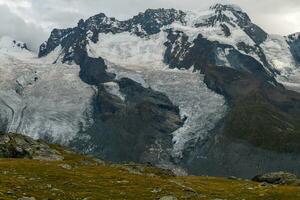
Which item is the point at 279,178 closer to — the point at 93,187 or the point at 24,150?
the point at 24,150

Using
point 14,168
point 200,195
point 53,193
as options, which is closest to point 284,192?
point 200,195

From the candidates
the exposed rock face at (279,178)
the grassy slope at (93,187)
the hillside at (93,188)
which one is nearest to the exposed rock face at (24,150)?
the hillside at (93,188)

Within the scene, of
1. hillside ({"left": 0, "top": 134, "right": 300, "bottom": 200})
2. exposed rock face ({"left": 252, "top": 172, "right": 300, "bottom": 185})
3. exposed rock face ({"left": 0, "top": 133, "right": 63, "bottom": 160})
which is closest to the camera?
hillside ({"left": 0, "top": 134, "right": 300, "bottom": 200})

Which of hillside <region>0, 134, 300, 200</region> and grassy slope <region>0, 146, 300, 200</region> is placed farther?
grassy slope <region>0, 146, 300, 200</region>

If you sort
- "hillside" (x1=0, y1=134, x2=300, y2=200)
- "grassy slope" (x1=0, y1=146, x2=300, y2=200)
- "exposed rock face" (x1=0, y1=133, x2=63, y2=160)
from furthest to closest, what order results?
"exposed rock face" (x1=0, y1=133, x2=63, y2=160) → "grassy slope" (x1=0, y1=146, x2=300, y2=200) → "hillside" (x1=0, y1=134, x2=300, y2=200)

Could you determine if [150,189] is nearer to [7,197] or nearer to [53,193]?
[53,193]

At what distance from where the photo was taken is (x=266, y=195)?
221 feet

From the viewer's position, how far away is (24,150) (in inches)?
4739

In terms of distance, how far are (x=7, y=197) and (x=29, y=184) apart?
39.6 ft

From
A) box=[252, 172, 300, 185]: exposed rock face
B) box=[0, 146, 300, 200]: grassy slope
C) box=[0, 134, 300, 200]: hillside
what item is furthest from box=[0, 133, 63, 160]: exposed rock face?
box=[252, 172, 300, 185]: exposed rock face

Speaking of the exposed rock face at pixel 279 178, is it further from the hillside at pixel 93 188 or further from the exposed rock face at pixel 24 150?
the exposed rock face at pixel 24 150

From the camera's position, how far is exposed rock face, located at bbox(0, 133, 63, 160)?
117 metres

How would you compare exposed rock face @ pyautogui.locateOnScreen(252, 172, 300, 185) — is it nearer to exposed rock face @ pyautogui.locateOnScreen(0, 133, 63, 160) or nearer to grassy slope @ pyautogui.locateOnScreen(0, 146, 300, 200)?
grassy slope @ pyautogui.locateOnScreen(0, 146, 300, 200)

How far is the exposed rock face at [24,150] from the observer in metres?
117
